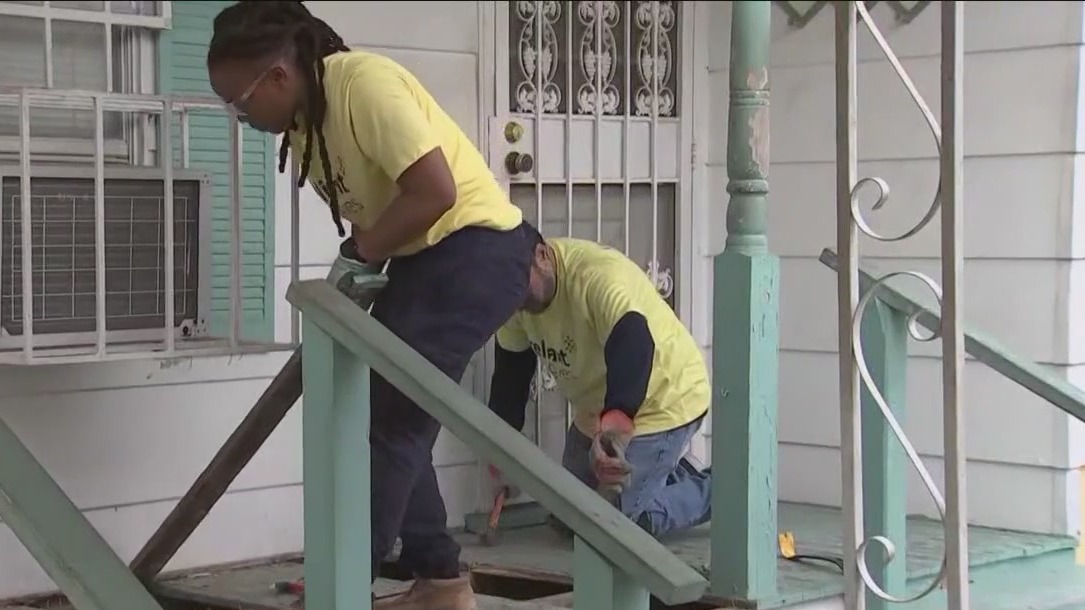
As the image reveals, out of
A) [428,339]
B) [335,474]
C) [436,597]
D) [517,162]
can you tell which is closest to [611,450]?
[436,597]

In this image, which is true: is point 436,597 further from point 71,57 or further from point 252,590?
point 71,57

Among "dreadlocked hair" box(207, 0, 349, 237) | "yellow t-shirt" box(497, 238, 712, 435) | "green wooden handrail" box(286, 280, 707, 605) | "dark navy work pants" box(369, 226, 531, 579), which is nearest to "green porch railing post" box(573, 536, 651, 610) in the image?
"green wooden handrail" box(286, 280, 707, 605)

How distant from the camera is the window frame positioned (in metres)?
3.40

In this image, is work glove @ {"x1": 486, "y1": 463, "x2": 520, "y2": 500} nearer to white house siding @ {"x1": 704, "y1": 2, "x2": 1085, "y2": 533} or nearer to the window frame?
white house siding @ {"x1": 704, "y1": 2, "x2": 1085, "y2": 533}

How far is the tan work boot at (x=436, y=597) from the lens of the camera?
283 centimetres

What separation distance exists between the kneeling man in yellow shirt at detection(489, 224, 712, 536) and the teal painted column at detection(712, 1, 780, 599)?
0.47 metres

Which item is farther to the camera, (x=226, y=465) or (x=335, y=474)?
(x=226, y=465)

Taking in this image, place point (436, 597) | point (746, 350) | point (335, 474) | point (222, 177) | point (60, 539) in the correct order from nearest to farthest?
point (335, 474) → point (60, 539) → point (436, 597) → point (746, 350) → point (222, 177)

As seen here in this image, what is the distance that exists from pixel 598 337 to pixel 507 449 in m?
1.44

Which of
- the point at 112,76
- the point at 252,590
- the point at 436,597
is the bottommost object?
the point at 252,590

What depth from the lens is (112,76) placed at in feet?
11.7

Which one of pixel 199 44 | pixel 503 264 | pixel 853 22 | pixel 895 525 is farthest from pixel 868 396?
pixel 199 44

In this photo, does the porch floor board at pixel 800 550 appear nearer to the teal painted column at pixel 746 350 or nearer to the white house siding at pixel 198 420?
the teal painted column at pixel 746 350

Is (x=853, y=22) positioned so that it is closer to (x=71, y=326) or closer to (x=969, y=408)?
(x=71, y=326)
